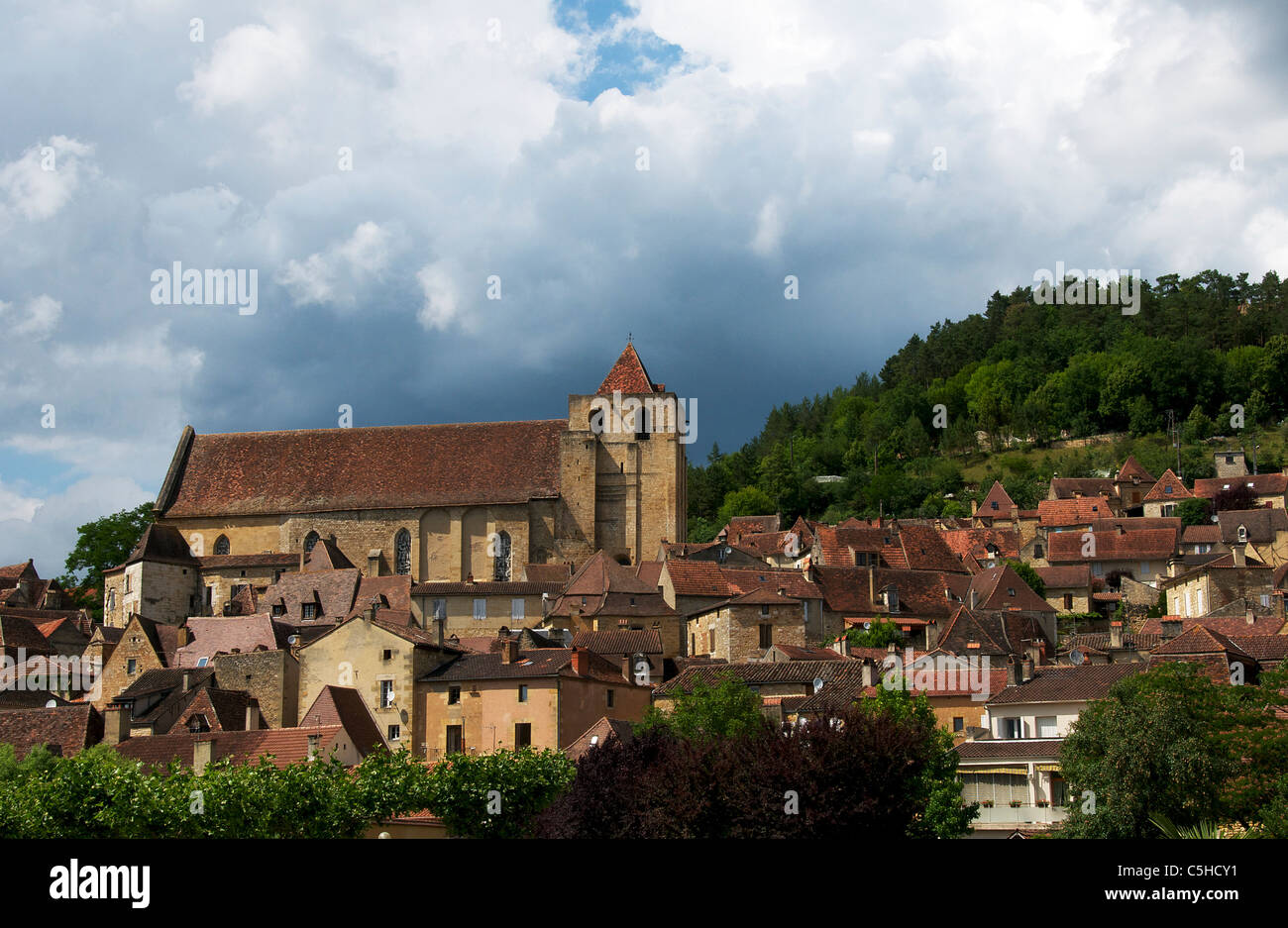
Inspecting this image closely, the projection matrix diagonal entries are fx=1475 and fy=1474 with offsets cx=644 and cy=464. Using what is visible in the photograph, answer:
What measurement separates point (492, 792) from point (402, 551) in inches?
1877

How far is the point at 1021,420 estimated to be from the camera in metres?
140

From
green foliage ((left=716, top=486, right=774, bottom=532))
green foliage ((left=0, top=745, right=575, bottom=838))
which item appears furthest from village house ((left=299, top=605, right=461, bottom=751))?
green foliage ((left=716, top=486, right=774, bottom=532))

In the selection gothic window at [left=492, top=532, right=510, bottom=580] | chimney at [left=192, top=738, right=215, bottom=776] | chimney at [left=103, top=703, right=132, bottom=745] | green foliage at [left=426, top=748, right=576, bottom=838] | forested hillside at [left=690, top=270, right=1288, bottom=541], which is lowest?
green foliage at [left=426, top=748, right=576, bottom=838]

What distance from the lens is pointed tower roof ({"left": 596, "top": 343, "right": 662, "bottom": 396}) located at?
88125mm

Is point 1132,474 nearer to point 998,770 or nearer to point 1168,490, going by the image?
point 1168,490

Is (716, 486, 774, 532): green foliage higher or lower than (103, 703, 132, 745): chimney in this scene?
higher

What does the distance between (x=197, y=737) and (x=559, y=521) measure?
3953cm

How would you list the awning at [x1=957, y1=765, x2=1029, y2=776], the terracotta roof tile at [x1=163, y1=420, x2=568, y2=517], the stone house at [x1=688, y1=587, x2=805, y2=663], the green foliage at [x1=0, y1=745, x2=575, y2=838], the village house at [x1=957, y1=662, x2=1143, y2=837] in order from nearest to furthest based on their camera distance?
the green foliage at [x1=0, y1=745, x2=575, y2=838], the village house at [x1=957, y1=662, x2=1143, y2=837], the awning at [x1=957, y1=765, x2=1029, y2=776], the stone house at [x1=688, y1=587, x2=805, y2=663], the terracotta roof tile at [x1=163, y1=420, x2=568, y2=517]

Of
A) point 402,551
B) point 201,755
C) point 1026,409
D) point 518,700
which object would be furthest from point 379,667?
point 1026,409

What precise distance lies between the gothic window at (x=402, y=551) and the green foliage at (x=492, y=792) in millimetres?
45277

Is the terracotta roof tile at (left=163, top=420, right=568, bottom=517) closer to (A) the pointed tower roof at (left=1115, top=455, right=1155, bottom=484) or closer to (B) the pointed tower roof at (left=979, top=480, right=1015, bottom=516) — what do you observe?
(B) the pointed tower roof at (left=979, top=480, right=1015, bottom=516)

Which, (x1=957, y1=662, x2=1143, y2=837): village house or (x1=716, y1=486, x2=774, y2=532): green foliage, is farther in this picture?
(x1=716, y1=486, x2=774, y2=532): green foliage

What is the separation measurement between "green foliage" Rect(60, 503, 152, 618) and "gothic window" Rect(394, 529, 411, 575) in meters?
16.6
